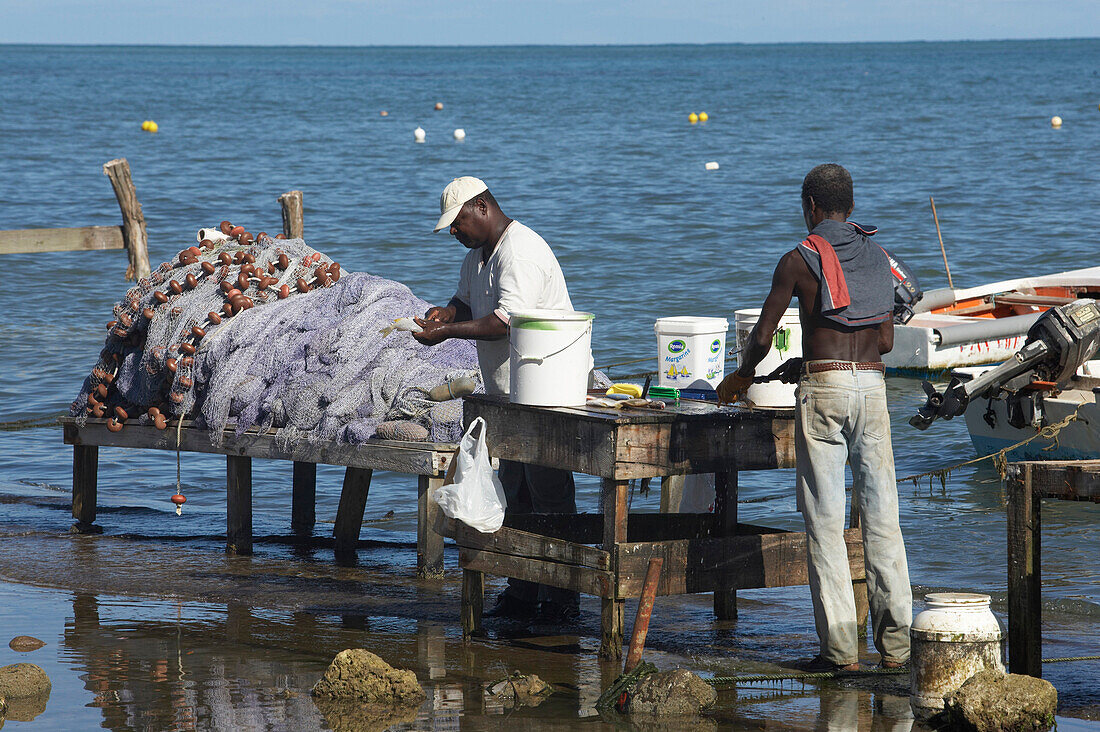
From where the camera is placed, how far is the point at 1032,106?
2874 inches

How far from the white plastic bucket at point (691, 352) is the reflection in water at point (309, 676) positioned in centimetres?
135

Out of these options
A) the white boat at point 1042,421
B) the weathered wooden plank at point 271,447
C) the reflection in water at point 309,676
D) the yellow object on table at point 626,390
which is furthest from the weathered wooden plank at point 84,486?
the white boat at point 1042,421

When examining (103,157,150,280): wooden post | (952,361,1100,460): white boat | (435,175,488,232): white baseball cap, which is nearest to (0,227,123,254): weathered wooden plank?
(103,157,150,280): wooden post

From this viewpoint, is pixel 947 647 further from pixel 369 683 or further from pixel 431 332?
pixel 431 332

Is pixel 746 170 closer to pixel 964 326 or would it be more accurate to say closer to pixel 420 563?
pixel 964 326

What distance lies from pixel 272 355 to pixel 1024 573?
15.7ft

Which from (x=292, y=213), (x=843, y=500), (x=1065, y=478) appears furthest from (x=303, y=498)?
(x=292, y=213)

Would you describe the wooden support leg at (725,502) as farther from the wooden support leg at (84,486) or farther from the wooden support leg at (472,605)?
the wooden support leg at (84,486)

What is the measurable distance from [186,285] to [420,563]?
254cm

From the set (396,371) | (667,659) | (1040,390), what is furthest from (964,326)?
(667,659)

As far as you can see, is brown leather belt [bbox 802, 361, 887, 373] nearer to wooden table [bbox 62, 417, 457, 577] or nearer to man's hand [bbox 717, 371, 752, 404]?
man's hand [bbox 717, 371, 752, 404]

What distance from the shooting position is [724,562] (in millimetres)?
6398

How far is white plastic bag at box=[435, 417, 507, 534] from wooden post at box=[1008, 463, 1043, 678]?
216 centimetres

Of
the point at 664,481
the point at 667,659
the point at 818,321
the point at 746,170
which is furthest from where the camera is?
the point at 746,170
